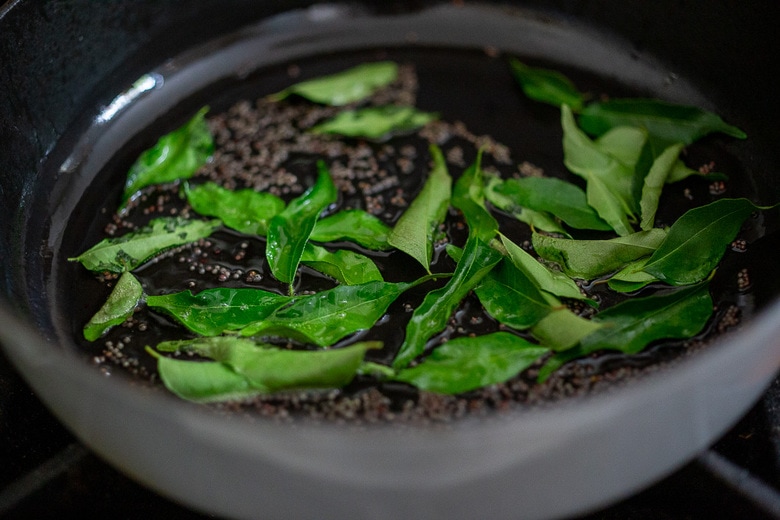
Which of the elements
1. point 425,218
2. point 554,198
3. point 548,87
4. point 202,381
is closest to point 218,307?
point 202,381

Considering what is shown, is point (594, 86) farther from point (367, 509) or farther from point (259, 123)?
point (367, 509)

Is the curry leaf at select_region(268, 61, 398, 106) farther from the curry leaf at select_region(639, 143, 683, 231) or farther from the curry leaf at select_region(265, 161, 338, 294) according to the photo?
the curry leaf at select_region(639, 143, 683, 231)

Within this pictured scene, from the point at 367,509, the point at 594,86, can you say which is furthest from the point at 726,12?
the point at 367,509

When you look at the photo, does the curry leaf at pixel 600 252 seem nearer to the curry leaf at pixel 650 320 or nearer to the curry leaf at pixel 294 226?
the curry leaf at pixel 650 320

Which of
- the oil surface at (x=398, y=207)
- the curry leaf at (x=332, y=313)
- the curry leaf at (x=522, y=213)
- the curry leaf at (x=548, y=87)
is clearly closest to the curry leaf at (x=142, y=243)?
the oil surface at (x=398, y=207)

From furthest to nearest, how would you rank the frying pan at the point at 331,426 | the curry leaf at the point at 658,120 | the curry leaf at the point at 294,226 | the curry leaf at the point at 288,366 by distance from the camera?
the curry leaf at the point at 658,120
the curry leaf at the point at 294,226
the curry leaf at the point at 288,366
the frying pan at the point at 331,426
